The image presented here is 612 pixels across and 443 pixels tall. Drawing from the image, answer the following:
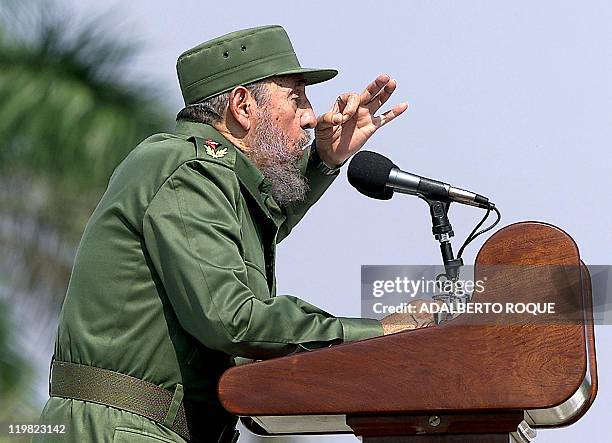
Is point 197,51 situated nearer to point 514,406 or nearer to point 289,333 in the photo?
point 289,333

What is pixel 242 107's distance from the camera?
14.3 feet

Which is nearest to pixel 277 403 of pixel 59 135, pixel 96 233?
pixel 96 233

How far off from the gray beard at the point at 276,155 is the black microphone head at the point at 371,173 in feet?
0.98

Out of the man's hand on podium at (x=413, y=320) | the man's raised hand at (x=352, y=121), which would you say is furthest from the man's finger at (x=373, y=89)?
the man's hand on podium at (x=413, y=320)

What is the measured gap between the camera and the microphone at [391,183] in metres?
3.87

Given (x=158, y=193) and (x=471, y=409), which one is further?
(x=158, y=193)

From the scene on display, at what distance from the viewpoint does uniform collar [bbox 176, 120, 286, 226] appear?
4168 mm

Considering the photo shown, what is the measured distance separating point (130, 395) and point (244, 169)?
70 centimetres

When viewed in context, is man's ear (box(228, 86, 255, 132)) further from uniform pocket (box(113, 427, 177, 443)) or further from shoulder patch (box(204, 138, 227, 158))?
uniform pocket (box(113, 427, 177, 443))

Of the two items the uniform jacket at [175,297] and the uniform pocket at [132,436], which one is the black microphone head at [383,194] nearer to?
the uniform jacket at [175,297]

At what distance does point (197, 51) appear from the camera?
14.5 ft

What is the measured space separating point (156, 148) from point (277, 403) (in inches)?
35.1

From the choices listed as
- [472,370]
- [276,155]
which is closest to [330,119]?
[276,155]

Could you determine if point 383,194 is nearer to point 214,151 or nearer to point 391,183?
point 391,183
